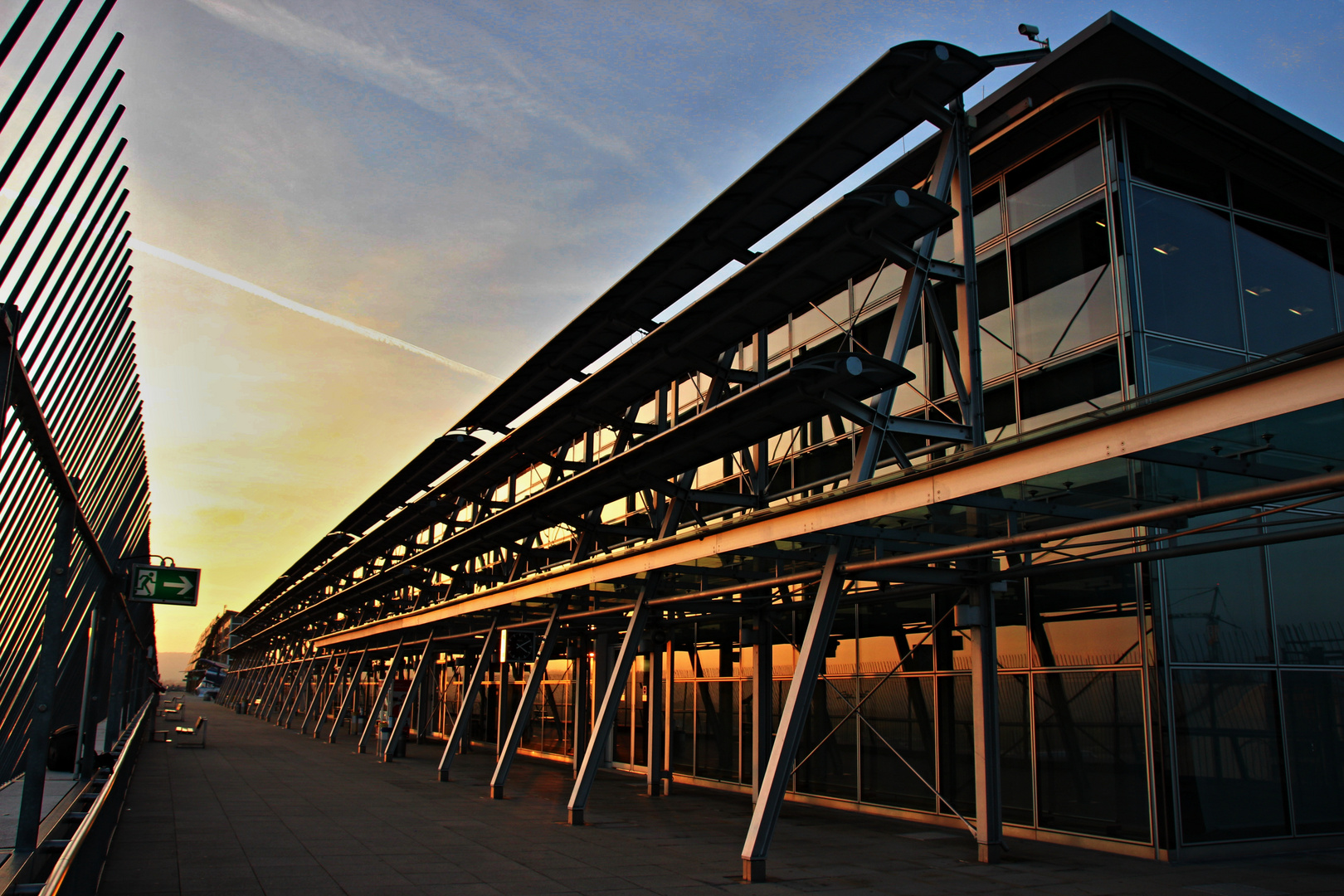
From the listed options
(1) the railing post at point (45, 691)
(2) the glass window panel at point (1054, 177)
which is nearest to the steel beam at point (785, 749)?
(1) the railing post at point (45, 691)

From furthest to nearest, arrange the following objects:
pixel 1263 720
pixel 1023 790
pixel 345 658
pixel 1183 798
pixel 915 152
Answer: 1. pixel 345 658
2. pixel 915 152
3. pixel 1023 790
4. pixel 1263 720
5. pixel 1183 798

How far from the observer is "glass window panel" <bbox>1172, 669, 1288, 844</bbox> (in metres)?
11.1

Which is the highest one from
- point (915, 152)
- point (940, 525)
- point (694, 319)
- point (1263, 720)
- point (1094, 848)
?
point (915, 152)

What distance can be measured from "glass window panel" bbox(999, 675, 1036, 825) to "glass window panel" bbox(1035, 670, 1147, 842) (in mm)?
165

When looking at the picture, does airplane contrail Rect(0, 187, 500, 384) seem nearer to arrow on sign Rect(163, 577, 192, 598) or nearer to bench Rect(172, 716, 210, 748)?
arrow on sign Rect(163, 577, 192, 598)

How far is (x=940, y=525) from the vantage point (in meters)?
10.1

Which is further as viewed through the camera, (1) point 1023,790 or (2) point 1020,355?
(2) point 1020,355

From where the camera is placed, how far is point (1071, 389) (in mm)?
12805

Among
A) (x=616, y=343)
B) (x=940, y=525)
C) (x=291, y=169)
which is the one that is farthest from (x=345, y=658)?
(x=940, y=525)

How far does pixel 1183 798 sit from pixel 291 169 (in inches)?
499

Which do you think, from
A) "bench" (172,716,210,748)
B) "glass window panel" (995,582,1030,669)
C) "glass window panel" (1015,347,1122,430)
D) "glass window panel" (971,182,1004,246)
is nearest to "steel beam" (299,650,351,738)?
"bench" (172,716,210,748)

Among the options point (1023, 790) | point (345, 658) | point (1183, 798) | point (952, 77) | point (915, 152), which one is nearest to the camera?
point (952, 77)

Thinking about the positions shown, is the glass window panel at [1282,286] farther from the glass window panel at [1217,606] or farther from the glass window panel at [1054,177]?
the glass window panel at [1217,606]

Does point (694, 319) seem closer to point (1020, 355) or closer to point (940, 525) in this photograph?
point (940, 525)
